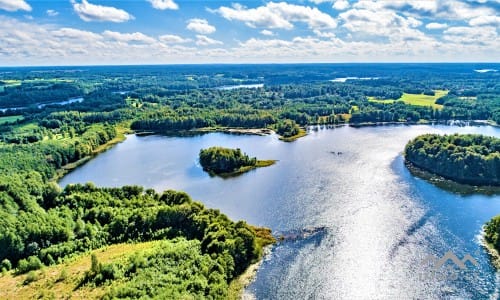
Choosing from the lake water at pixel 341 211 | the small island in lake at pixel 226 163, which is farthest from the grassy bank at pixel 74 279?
the small island in lake at pixel 226 163

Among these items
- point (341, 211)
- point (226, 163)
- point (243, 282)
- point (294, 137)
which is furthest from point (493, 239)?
point (294, 137)

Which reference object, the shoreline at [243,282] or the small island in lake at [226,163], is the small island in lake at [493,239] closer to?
the shoreline at [243,282]

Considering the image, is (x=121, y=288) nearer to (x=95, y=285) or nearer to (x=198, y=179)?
(x=95, y=285)

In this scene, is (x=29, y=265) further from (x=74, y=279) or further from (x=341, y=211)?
(x=341, y=211)

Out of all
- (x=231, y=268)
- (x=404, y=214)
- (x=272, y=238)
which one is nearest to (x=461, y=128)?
(x=404, y=214)

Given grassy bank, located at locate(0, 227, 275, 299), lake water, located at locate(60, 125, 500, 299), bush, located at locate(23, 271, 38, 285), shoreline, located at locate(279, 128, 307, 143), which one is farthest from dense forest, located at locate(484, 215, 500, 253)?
shoreline, located at locate(279, 128, 307, 143)
